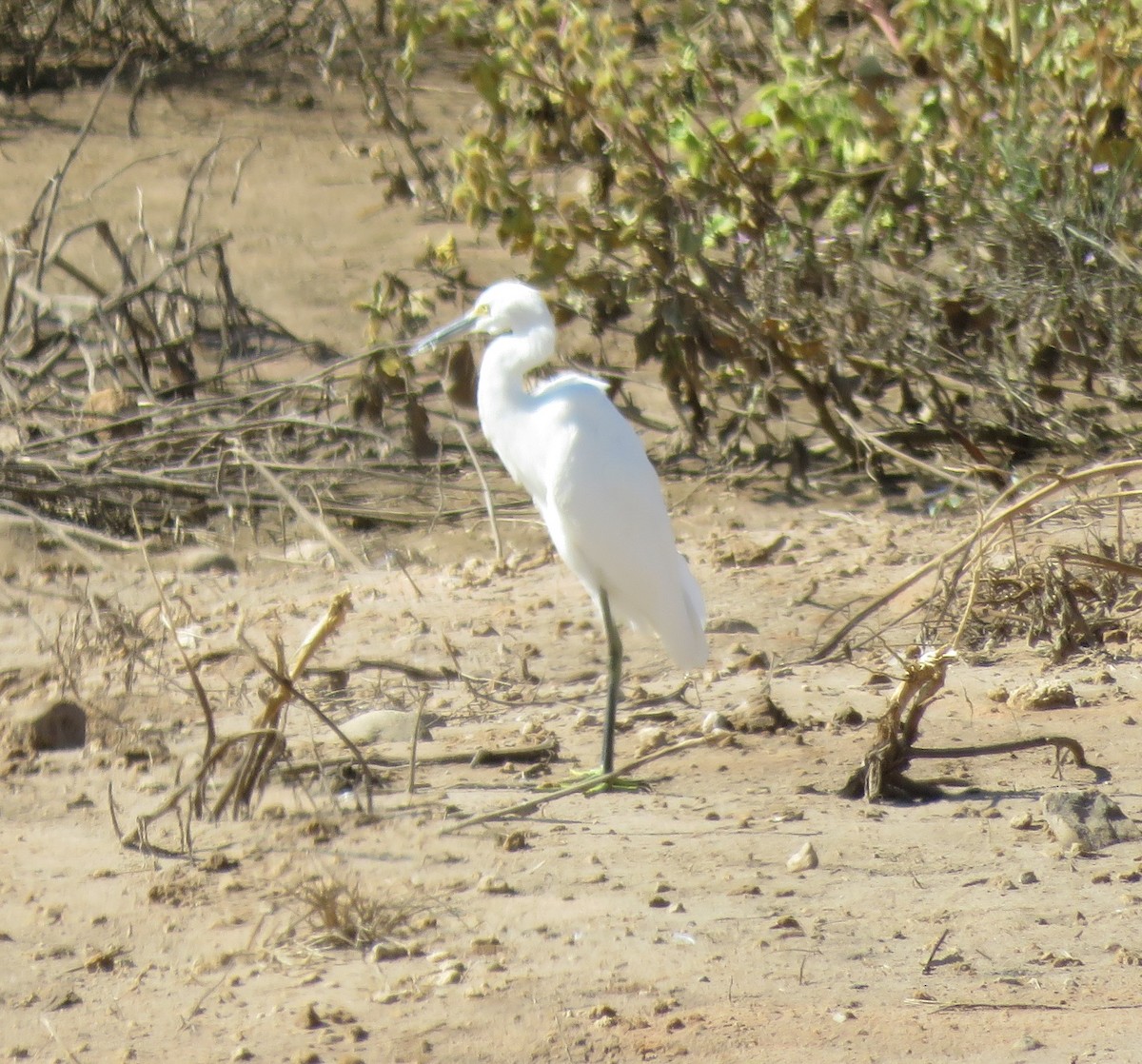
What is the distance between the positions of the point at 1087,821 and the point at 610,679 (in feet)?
4.24

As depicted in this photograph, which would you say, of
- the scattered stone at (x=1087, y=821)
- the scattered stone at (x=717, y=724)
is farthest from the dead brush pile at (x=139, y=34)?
the scattered stone at (x=1087, y=821)

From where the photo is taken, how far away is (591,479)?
14.6 ft

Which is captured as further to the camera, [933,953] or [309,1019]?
[933,953]

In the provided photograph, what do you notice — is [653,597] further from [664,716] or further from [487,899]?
[487,899]

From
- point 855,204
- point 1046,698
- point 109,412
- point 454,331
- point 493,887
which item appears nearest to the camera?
point 493,887

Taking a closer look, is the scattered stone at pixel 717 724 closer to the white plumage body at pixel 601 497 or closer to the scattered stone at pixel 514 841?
the white plumage body at pixel 601 497

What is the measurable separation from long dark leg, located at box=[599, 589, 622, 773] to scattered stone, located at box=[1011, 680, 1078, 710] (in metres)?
1.02

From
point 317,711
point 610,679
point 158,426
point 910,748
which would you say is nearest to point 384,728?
point 610,679

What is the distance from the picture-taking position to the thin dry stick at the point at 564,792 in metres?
3.72

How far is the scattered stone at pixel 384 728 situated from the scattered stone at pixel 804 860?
132cm

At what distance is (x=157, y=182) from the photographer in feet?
32.6

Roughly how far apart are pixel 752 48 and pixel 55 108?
517cm

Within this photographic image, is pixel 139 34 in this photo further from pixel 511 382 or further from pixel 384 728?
pixel 384 728

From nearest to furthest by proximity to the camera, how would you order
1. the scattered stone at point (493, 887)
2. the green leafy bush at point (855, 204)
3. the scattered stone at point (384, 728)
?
1. the scattered stone at point (493, 887)
2. the scattered stone at point (384, 728)
3. the green leafy bush at point (855, 204)
